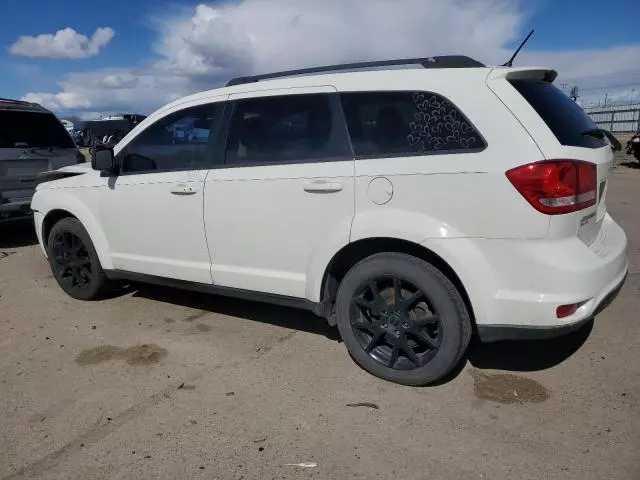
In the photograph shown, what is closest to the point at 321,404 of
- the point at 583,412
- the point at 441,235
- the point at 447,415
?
the point at 447,415

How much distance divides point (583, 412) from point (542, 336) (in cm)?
51

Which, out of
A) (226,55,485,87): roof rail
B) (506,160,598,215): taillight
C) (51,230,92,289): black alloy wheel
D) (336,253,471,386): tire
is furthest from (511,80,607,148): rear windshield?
(51,230,92,289): black alloy wheel

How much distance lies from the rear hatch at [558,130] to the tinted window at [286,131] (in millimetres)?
978

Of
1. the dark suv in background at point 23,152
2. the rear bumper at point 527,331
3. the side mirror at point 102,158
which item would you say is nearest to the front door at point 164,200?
the side mirror at point 102,158

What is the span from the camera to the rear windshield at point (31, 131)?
7.12 meters

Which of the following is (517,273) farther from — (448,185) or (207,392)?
(207,392)

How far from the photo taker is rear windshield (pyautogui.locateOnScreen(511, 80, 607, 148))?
287 cm

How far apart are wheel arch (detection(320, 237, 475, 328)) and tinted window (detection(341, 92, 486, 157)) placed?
1.75ft

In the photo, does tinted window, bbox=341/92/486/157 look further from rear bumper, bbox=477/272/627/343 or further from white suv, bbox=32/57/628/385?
rear bumper, bbox=477/272/627/343

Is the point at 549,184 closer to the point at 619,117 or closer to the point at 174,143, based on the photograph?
the point at 174,143

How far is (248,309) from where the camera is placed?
4.64 metres

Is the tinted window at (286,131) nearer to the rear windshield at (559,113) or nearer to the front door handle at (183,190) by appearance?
the front door handle at (183,190)

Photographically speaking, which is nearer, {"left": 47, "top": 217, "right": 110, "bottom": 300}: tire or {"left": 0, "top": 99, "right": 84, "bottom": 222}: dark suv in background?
{"left": 47, "top": 217, "right": 110, "bottom": 300}: tire

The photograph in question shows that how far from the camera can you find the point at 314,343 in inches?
154
